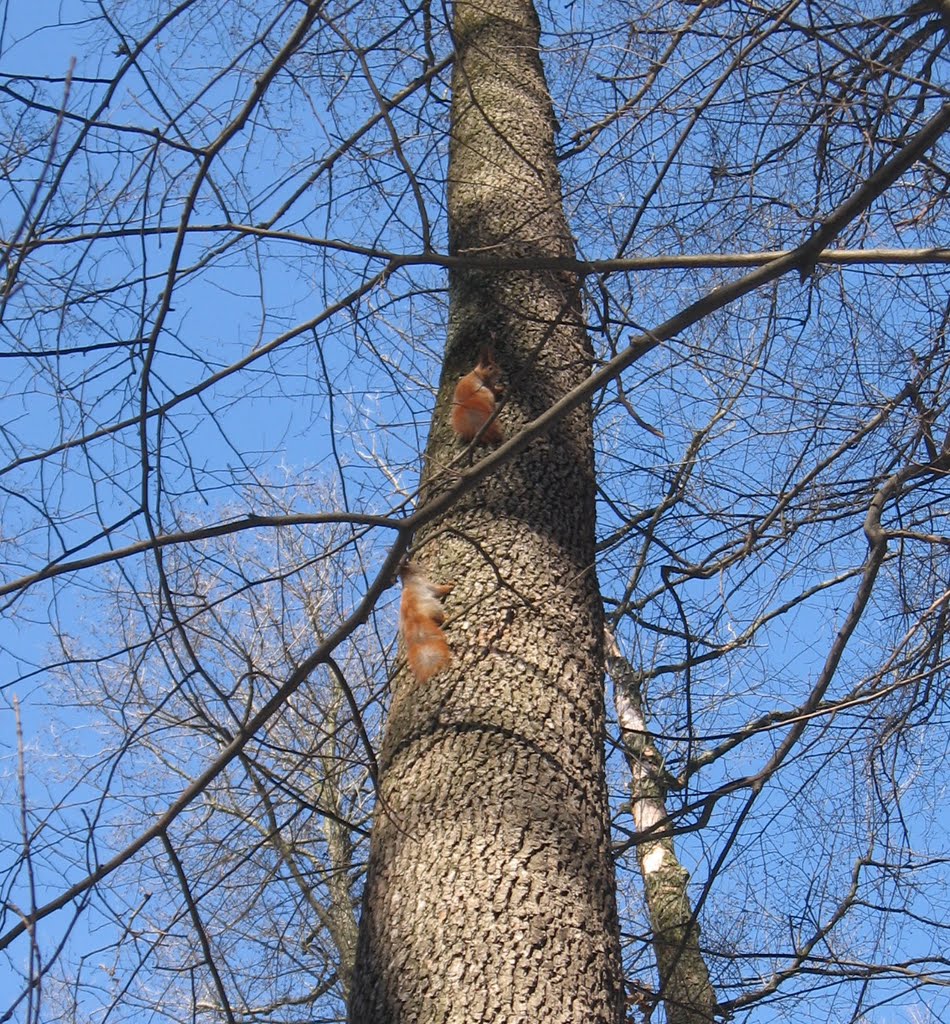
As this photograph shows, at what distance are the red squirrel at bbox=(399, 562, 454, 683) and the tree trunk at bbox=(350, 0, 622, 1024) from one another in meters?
0.02

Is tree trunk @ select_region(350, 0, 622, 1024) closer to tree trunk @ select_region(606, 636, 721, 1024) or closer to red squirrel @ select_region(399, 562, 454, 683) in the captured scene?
red squirrel @ select_region(399, 562, 454, 683)

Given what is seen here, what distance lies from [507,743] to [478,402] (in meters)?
0.82

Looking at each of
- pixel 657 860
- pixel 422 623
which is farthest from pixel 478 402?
pixel 657 860

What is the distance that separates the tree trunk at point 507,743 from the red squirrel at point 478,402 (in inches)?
1.4

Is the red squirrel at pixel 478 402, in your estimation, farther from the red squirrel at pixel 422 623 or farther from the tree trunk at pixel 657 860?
the tree trunk at pixel 657 860

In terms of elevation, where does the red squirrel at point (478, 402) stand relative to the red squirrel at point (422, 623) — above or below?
above

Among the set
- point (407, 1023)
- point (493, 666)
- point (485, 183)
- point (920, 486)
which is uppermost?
point (485, 183)

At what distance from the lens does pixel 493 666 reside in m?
1.97

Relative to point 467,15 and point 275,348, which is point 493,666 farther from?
point 467,15

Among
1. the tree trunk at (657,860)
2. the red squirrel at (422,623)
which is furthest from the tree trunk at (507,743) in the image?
the tree trunk at (657,860)

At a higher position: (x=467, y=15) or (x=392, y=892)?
(x=467, y=15)

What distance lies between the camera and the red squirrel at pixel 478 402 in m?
2.34

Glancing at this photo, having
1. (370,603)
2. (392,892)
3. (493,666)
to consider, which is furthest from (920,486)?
(392,892)

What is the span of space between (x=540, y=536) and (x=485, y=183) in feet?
3.79
